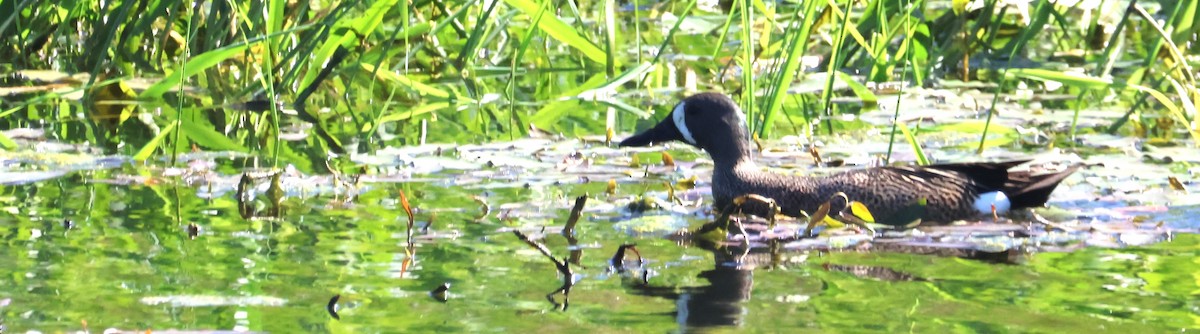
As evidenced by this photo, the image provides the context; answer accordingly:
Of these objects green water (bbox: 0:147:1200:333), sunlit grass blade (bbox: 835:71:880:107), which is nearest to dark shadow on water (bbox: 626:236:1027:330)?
green water (bbox: 0:147:1200:333)

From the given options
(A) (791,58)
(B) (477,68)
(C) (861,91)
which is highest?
(A) (791,58)

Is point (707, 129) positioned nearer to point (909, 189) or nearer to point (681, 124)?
point (681, 124)

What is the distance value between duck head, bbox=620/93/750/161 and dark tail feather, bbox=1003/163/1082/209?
0.94m

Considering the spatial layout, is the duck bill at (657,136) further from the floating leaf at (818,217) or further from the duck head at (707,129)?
the floating leaf at (818,217)

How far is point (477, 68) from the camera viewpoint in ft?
26.0

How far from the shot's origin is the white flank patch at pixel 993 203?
6.33 m

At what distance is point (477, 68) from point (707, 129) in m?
1.28

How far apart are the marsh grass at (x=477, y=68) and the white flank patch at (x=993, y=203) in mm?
317

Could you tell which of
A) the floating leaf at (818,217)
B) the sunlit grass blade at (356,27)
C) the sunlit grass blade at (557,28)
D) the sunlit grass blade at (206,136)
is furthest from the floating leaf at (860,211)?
the sunlit grass blade at (206,136)

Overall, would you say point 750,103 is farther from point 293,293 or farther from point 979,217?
point 293,293

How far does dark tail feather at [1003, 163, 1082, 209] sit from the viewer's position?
6285 mm

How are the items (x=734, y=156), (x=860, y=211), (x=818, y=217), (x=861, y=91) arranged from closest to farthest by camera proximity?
(x=818, y=217) → (x=860, y=211) → (x=734, y=156) → (x=861, y=91)

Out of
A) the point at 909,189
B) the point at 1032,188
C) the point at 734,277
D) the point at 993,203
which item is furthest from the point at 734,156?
the point at 734,277

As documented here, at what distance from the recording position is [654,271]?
5043 millimetres
